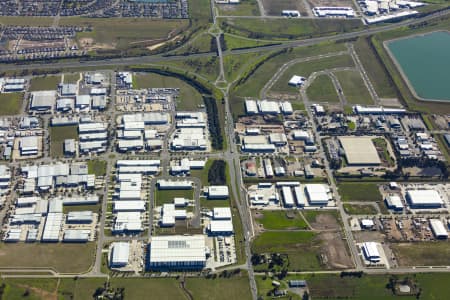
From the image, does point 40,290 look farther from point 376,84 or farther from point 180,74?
point 376,84

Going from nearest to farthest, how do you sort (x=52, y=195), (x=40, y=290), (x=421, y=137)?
(x=40, y=290)
(x=52, y=195)
(x=421, y=137)

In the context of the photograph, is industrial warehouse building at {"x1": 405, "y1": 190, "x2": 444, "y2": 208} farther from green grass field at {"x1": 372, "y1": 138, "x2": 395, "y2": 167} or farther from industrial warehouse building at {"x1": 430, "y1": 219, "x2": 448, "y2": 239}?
green grass field at {"x1": 372, "y1": 138, "x2": 395, "y2": 167}

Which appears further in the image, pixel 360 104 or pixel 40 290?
pixel 360 104

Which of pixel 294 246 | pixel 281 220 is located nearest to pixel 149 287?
pixel 294 246

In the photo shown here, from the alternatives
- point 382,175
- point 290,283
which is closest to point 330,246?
point 290,283

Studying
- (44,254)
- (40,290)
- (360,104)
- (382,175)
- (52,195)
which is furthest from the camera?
(360,104)

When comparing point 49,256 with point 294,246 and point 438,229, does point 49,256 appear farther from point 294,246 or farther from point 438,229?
point 438,229
